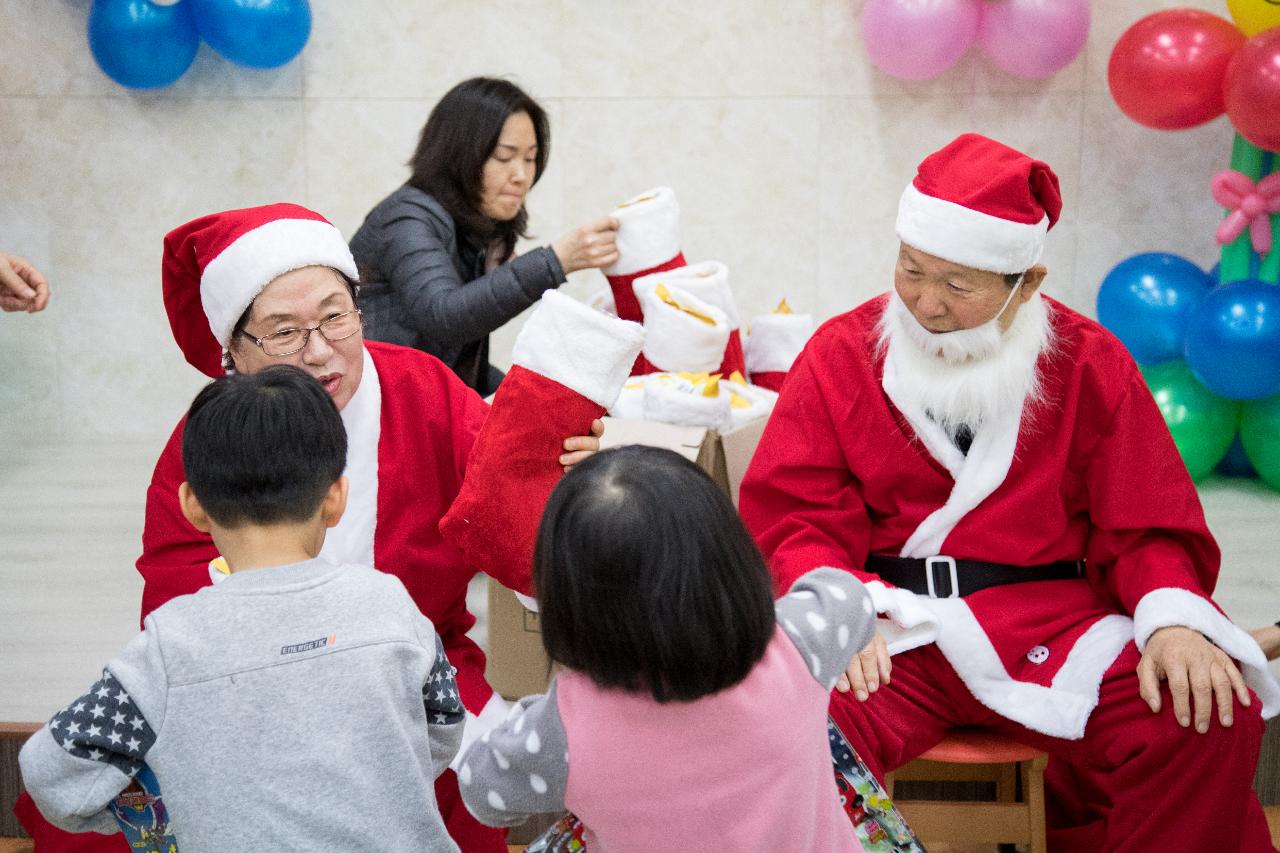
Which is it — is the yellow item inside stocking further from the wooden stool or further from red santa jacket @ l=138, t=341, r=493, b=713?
the wooden stool

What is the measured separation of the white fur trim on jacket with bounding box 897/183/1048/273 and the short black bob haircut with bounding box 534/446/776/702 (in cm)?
86

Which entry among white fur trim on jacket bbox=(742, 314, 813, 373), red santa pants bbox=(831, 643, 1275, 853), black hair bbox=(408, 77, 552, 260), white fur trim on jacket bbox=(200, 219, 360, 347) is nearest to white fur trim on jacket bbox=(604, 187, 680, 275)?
white fur trim on jacket bbox=(742, 314, 813, 373)

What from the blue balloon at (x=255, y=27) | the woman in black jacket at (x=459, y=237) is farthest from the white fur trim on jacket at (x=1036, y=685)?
the blue balloon at (x=255, y=27)

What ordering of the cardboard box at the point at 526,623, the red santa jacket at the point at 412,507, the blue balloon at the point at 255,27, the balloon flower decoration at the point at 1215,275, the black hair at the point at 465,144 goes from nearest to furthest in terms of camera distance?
the red santa jacket at the point at 412,507
the cardboard box at the point at 526,623
the black hair at the point at 465,144
the balloon flower decoration at the point at 1215,275
the blue balloon at the point at 255,27

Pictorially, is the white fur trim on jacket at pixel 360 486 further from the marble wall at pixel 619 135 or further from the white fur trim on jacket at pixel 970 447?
the marble wall at pixel 619 135

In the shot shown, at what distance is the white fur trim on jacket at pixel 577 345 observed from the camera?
5.98ft

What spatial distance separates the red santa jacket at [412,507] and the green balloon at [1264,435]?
2.72m

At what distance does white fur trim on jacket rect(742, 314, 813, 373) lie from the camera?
320cm

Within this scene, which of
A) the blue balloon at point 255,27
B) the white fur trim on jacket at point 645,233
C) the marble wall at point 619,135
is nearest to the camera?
the white fur trim on jacket at point 645,233

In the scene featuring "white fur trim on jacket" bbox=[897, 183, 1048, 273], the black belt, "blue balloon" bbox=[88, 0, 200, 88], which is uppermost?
"blue balloon" bbox=[88, 0, 200, 88]

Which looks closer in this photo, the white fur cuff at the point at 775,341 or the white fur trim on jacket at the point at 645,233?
the white fur trim on jacket at the point at 645,233

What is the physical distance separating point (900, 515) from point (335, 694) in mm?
1060

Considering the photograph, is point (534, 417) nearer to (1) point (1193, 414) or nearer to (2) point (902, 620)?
(2) point (902, 620)

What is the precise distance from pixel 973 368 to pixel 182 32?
3.25 meters
